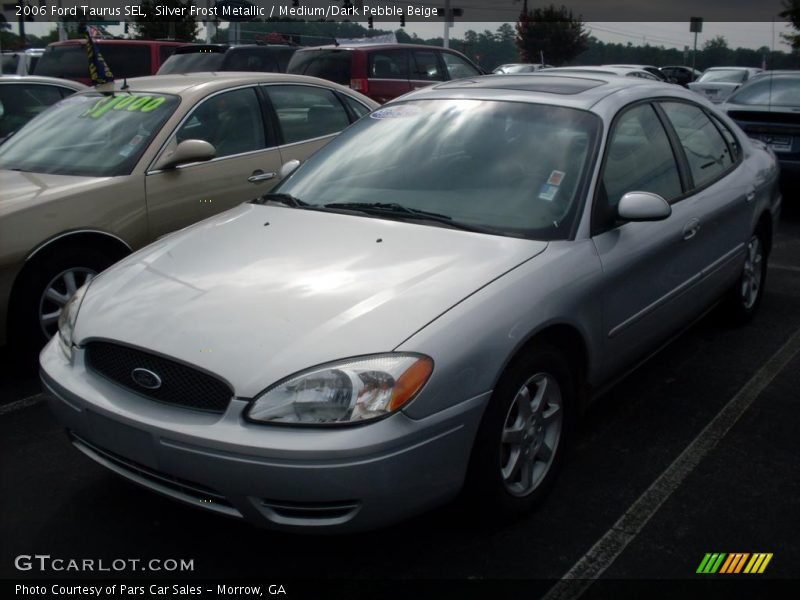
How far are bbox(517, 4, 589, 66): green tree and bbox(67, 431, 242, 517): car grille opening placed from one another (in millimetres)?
32577

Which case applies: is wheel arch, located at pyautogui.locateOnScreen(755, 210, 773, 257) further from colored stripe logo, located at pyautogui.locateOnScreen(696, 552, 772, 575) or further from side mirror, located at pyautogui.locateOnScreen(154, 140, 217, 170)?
side mirror, located at pyautogui.locateOnScreen(154, 140, 217, 170)

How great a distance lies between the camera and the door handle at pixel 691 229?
4150 mm

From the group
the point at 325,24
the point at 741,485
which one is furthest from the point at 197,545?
the point at 325,24

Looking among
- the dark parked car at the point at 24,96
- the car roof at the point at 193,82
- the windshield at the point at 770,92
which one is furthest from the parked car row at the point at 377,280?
the windshield at the point at 770,92

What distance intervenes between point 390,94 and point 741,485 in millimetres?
10665

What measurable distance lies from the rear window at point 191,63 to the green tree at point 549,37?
844 inches

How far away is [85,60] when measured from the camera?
1414 centimetres

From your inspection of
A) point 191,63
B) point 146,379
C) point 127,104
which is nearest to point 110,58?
point 191,63

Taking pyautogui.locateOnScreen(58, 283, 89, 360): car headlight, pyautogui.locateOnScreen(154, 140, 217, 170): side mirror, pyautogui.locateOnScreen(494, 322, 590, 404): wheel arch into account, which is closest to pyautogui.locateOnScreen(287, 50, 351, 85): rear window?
pyautogui.locateOnScreen(154, 140, 217, 170): side mirror

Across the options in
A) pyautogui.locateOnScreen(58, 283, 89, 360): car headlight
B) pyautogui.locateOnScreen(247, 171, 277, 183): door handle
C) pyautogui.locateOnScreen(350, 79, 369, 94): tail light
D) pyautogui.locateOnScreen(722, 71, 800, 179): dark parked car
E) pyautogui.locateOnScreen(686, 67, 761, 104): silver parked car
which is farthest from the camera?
pyautogui.locateOnScreen(686, 67, 761, 104): silver parked car

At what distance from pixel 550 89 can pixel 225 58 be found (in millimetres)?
11411

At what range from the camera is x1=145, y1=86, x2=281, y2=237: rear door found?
17.2 ft

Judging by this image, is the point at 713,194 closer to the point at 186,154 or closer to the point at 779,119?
the point at 186,154

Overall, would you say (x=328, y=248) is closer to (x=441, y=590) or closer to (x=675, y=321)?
(x=441, y=590)
